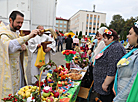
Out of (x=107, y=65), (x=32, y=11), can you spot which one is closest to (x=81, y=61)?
(x=107, y=65)

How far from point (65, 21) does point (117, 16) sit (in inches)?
1528

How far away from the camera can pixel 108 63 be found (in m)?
1.89

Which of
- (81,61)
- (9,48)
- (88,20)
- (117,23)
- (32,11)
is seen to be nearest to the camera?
(9,48)

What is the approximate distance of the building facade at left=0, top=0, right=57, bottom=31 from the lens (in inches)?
250

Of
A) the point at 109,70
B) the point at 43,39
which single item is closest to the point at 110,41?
the point at 109,70

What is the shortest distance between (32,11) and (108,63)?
7.30m

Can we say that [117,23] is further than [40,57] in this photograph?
Yes

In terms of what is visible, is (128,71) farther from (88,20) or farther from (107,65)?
(88,20)

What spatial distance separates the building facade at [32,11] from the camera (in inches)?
250

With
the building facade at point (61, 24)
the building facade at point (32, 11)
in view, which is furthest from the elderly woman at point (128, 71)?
the building facade at point (61, 24)

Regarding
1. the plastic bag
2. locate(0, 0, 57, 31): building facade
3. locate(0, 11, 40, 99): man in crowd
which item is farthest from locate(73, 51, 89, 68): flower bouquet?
locate(0, 0, 57, 31): building facade

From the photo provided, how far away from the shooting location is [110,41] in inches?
80.4

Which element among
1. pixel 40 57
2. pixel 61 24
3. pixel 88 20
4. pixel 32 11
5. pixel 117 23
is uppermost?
pixel 61 24

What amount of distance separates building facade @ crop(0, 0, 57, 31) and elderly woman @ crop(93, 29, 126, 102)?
607 cm
